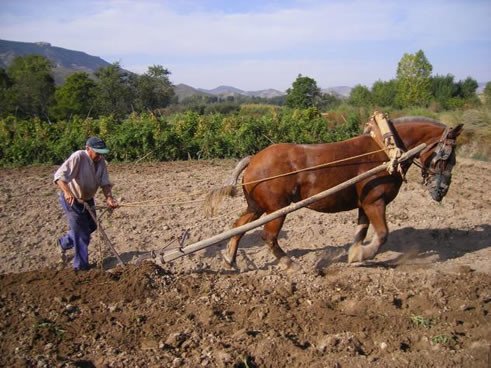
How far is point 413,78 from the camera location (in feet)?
131

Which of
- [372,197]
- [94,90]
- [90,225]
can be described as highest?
[94,90]

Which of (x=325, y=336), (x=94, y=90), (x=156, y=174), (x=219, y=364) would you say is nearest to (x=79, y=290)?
(x=219, y=364)

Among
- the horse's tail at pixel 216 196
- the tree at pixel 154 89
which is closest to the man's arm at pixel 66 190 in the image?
the horse's tail at pixel 216 196

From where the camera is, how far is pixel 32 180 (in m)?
10.7

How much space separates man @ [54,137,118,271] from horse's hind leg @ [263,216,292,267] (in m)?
1.81

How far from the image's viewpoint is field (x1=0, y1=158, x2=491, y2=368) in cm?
383

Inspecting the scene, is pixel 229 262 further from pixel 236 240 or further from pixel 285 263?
pixel 285 263

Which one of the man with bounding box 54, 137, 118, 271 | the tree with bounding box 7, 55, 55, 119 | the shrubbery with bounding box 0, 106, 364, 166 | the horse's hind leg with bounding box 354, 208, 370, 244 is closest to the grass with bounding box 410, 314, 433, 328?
the horse's hind leg with bounding box 354, 208, 370, 244

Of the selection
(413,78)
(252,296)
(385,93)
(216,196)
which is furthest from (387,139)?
(385,93)

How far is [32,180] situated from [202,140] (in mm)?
5195

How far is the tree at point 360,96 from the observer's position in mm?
43278

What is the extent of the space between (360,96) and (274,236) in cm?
4154

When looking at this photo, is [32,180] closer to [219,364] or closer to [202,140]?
[202,140]

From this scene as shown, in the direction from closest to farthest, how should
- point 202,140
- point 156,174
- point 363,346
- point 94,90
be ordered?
point 363,346, point 156,174, point 202,140, point 94,90
